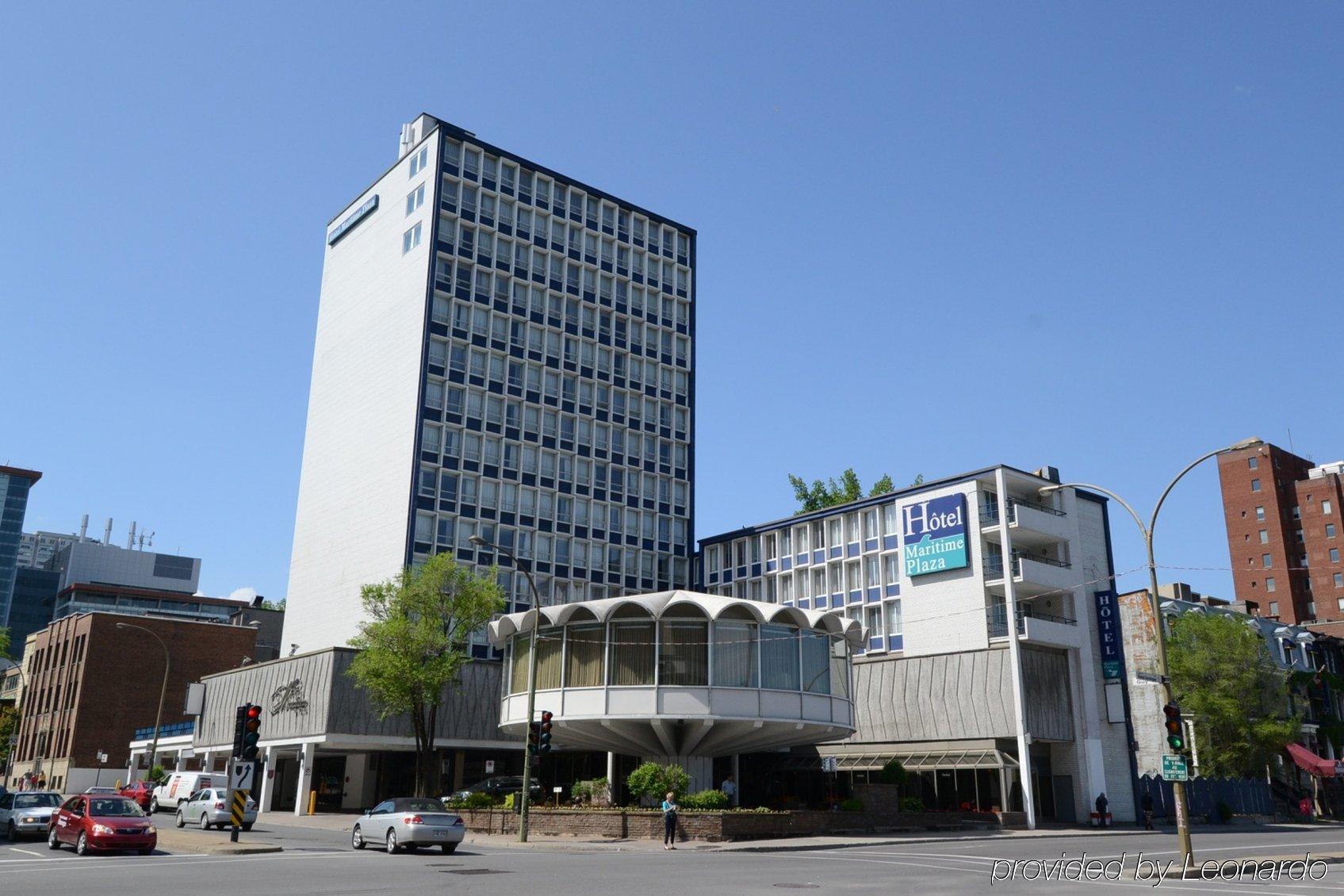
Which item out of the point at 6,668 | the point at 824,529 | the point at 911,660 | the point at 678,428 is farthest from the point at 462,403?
the point at 6,668

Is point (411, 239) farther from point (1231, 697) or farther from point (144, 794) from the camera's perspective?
point (1231, 697)

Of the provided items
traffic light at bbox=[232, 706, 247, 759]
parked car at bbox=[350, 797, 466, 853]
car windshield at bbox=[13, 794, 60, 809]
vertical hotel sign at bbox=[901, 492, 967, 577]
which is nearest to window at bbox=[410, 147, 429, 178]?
vertical hotel sign at bbox=[901, 492, 967, 577]

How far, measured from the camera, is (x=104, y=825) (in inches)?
1135

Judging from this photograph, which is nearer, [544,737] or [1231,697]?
[544,737]

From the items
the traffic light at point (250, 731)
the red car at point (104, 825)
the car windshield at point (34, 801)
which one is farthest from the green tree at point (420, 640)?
the red car at point (104, 825)

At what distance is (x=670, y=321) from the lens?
304 feet

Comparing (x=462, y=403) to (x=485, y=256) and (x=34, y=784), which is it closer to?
(x=485, y=256)

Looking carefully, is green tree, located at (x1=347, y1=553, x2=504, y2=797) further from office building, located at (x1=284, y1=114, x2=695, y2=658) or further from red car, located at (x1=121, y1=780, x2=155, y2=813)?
office building, located at (x1=284, y1=114, x2=695, y2=658)

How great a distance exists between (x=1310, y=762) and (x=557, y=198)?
68253 mm

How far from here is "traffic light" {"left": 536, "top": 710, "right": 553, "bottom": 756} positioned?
36531 mm

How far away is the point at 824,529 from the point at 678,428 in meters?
22.7

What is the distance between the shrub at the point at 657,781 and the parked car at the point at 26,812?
1956cm

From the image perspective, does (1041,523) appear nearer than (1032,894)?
No

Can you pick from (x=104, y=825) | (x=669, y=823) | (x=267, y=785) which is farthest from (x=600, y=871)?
(x=267, y=785)
